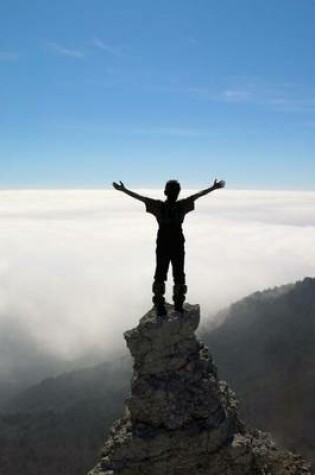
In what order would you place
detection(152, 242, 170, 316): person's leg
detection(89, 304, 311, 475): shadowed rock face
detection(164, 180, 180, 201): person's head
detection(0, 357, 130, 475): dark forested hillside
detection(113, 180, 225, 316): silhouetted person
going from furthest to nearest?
detection(0, 357, 130, 475): dark forested hillside < detection(152, 242, 170, 316): person's leg < detection(113, 180, 225, 316): silhouetted person < detection(164, 180, 180, 201): person's head < detection(89, 304, 311, 475): shadowed rock face

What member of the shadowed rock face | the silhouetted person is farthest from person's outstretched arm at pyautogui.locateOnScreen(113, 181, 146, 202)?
the shadowed rock face

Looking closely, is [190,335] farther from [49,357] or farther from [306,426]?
[49,357]

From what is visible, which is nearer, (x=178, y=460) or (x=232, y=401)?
(x=178, y=460)

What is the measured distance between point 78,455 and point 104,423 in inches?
321

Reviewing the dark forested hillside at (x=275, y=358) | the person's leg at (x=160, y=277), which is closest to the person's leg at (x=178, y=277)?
the person's leg at (x=160, y=277)

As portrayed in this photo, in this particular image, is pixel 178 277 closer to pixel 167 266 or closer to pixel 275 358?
pixel 167 266

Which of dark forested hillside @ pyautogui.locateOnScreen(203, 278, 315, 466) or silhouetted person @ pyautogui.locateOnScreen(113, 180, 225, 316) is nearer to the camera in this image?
silhouetted person @ pyautogui.locateOnScreen(113, 180, 225, 316)

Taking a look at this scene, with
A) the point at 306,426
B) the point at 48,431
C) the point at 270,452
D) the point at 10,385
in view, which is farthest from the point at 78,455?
the point at 10,385

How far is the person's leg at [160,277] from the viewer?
50.9ft

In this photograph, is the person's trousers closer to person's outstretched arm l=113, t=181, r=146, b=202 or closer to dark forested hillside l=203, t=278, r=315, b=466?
person's outstretched arm l=113, t=181, r=146, b=202

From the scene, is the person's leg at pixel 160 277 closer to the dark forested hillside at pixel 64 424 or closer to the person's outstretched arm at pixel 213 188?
the person's outstretched arm at pixel 213 188

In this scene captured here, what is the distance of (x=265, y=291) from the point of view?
4065 inches

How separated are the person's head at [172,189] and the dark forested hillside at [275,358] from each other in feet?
151

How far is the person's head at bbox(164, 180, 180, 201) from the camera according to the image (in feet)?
49.4
